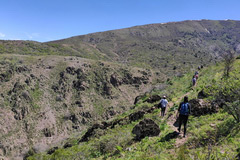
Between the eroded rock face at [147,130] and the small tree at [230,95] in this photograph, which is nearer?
the small tree at [230,95]

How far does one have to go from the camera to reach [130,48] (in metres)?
113

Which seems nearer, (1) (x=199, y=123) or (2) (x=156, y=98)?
(1) (x=199, y=123)

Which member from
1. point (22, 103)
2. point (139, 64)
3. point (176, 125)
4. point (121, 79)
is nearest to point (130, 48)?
point (139, 64)

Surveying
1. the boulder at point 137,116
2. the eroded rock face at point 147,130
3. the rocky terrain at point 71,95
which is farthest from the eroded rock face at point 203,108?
the boulder at point 137,116

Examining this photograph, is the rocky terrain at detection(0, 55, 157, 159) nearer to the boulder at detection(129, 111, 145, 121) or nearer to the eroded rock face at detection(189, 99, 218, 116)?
the boulder at detection(129, 111, 145, 121)

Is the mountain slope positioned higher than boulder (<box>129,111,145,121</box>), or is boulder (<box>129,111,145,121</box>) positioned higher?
the mountain slope

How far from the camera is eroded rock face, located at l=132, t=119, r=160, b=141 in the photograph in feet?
32.7

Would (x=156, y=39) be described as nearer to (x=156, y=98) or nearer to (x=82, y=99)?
(x=82, y=99)

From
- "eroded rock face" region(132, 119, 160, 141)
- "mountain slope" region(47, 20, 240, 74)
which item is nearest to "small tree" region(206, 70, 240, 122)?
"eroded rock face" region(132, 119, 160, 141)

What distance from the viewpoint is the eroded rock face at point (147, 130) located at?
9961 millimetres

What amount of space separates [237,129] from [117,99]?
167 feet

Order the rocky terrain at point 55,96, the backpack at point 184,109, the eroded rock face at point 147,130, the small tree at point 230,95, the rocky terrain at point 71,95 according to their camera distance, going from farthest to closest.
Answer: the rocky terrain at point 55,96 → the rocky terrain at point 71,95 → the eroded rock face at point 147,130 → the backpack at point 184,109 → the small tree at point 230,95

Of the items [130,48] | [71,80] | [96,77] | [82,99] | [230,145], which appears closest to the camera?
[230,145]

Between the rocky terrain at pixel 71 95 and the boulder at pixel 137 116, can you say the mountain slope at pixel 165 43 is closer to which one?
the rocky terrain at pixel 71 95
